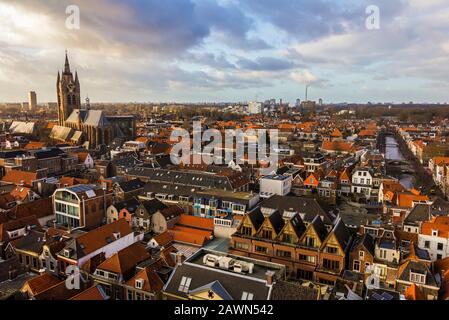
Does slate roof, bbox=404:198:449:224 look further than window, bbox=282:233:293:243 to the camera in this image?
Yes

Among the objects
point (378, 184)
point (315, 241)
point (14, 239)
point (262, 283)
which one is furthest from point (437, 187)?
point (14, 239)

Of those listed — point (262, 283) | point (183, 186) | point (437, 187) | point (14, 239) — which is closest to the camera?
point (262, 283)

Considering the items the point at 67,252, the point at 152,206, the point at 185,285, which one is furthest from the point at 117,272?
the point at 152,206

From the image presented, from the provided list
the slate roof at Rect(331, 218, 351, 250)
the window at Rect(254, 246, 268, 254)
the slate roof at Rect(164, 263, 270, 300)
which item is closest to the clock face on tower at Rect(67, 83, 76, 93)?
the window at Rect(254, 246, 268, 254)

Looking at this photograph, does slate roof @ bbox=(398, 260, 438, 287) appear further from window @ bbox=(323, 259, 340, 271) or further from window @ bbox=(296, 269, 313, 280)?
window @ bbox=(296, 269, 313, 280)
